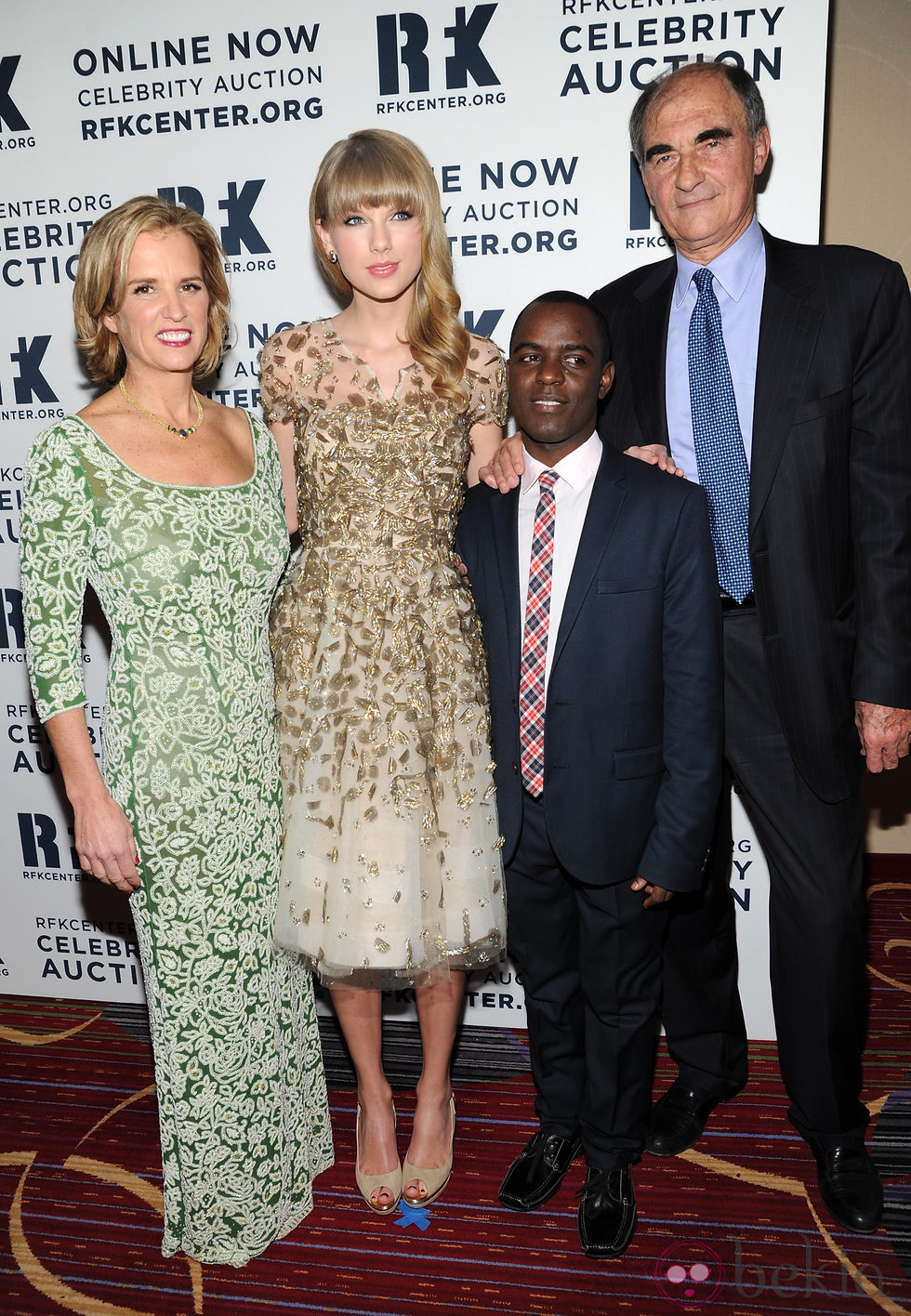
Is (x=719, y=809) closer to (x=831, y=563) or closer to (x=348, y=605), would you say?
(x=831, y=563)

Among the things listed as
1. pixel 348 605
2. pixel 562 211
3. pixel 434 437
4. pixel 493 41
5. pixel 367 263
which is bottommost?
pixel 348 605

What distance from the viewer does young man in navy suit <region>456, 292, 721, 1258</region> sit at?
1.93 metres

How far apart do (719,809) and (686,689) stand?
0.61 m

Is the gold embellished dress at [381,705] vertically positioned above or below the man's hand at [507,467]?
below

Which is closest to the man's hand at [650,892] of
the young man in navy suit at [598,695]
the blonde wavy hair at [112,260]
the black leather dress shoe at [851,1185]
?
the young man in navy suit at [598,695]

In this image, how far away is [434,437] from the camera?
2.09 meters

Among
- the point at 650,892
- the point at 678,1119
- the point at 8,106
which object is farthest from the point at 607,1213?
the point at 8,106

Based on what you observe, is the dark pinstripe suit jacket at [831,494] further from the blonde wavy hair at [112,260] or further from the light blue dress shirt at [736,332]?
the blonde wavy hair at [112,260]

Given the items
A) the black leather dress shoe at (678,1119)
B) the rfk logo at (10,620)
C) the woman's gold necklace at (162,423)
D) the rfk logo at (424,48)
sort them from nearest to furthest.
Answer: the woman's gold necklace at (162,423)
the black leather dress shoe at (678,1119)
the rfk logo at (424,48)
the rfk logo at (10,620)

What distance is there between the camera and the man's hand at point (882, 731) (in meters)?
2.10

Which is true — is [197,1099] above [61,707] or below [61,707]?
below

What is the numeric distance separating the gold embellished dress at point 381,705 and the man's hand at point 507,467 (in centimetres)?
9

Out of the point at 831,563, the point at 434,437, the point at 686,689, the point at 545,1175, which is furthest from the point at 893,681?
the point at 545,1175

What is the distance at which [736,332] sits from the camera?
6.95ft
